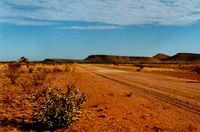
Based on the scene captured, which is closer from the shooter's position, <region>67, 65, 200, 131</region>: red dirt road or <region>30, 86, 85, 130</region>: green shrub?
<region>30, 86, 85, 130</region>: green shrub

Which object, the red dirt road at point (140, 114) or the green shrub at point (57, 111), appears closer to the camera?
the green shrub at point (57, 111)

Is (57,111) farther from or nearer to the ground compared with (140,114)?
farther from the ground

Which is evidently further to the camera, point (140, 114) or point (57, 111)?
point (140, 114)

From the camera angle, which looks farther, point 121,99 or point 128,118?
point 121,99

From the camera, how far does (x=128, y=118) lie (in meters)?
13.7

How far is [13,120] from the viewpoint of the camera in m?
12.3

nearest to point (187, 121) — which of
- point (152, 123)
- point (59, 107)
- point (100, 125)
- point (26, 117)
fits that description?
point (152, 123)

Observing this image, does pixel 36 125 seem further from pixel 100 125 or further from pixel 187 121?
pixel 187 121

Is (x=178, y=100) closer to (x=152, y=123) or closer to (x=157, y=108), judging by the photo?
(x=157, y=108)

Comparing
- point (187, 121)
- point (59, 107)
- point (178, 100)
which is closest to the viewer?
point (59, 107)

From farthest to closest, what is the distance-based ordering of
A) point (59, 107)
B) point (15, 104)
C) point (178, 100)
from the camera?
point (178, 100) → point (15, 104) → point (59, 107)

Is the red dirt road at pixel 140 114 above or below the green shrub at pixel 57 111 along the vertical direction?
below

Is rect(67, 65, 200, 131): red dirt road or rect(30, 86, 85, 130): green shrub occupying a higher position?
rect(30, 86, 85, 130): green shrub

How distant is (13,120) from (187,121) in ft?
17.4
